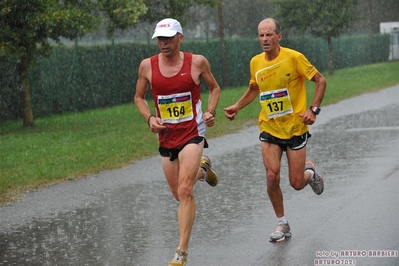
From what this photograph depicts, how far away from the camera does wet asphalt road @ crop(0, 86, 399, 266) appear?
24.9 feet

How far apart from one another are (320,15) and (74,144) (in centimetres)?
3338

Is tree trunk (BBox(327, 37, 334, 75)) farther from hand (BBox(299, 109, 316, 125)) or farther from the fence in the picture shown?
hand (BBox(299, 109, 316, 125))

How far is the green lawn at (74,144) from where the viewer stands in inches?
522

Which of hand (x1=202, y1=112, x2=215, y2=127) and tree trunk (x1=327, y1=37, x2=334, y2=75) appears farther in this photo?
tree trunk (x1=327, y1=37, x2=334, y2=75)

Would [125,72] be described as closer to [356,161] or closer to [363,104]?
[363,104]

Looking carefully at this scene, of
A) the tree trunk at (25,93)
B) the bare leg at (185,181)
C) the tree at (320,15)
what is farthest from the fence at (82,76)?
the bare leg at (185,181)

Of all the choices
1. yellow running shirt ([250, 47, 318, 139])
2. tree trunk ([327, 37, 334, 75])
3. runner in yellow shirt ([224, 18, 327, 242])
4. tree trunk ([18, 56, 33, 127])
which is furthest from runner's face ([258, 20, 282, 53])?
tree trunk ([327, 37, 334, 75])

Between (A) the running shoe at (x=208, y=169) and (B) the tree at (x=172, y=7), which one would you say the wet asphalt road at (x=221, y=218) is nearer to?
Answer: (A) the running shoe at (x=208, y=169)

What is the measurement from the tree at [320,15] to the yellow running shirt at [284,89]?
41.1m

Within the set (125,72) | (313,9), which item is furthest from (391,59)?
(125,72)

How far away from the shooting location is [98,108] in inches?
1123

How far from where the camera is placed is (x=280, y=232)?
320 inches

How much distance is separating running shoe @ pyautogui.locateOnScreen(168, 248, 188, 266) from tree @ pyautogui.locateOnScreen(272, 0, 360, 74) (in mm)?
42717

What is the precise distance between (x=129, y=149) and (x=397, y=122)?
6062 mm
